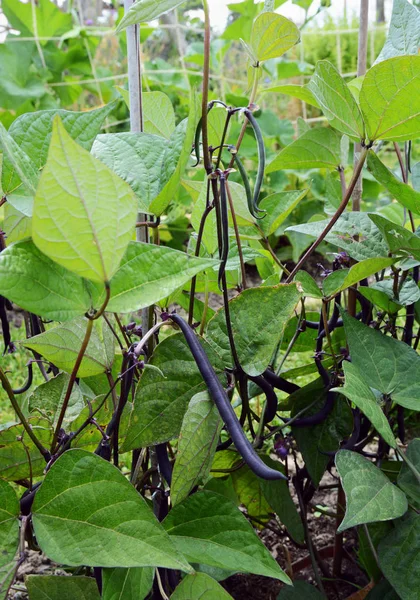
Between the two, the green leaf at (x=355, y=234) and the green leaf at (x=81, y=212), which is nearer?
the green leaf at (x=81, y=212)

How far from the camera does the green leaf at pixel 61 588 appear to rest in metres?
0.48

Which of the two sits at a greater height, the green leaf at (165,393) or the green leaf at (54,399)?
the green leaf at (165,393)

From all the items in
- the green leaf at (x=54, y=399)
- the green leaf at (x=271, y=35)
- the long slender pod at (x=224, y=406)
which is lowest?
the green leaf at (x=54, y=399)

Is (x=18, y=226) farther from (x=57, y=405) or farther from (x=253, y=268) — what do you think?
(x=253, y=268)

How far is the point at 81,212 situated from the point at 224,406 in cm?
17

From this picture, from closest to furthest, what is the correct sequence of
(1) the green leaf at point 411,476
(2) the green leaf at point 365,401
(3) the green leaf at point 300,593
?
(2) the green leaf at point 365,401 → (1) the green leaf at point 411,476 → (3) the green leaf at point 300,593

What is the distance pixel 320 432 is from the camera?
0.64 m

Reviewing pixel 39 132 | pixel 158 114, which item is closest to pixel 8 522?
pixel 39 132

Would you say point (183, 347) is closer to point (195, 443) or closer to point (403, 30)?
point (195, 443)

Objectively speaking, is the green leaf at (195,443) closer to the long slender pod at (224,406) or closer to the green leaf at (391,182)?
the long slender pod at (224,406)

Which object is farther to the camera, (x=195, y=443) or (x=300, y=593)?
(x=300, y=593)

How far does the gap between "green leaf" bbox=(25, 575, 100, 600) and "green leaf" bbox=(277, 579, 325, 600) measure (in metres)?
0.25

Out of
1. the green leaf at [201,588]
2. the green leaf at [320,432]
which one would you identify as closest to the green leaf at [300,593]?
the green leaf at [320,432]

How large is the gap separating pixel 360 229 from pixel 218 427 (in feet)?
0.90
